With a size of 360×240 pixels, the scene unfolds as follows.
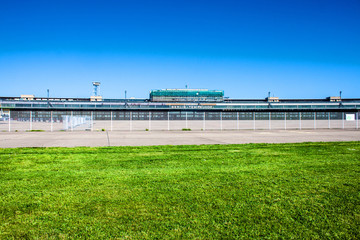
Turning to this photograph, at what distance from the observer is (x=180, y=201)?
459 centimetres

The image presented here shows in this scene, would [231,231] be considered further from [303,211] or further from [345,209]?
[345,209]

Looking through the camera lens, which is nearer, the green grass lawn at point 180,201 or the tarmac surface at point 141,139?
the green grass lawn at point 180,201

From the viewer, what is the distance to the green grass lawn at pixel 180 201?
354cm

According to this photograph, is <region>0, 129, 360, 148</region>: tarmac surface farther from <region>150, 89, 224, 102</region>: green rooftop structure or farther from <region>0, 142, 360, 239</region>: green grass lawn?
<region>150, 89, 224, 102</region>: green rooftop structure

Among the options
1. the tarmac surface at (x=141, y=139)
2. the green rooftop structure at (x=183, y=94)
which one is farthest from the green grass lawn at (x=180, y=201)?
the green rooftop structure at (x=183, y=94)

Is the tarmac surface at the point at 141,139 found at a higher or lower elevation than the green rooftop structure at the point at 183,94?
lower

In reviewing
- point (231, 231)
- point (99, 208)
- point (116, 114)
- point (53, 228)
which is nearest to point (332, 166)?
point (231, 231)

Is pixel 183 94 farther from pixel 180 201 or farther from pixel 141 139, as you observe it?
pixel 180 201

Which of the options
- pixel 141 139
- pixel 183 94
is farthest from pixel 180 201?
pixel 183 94

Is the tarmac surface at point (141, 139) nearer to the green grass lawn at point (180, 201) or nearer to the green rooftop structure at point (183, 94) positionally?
the green grass lawn at point (180, 201)

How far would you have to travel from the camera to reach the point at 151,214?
4.04 meters

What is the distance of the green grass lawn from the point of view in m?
3.54

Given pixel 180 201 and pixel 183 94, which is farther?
pixel 183 94

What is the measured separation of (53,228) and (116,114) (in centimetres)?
7127
